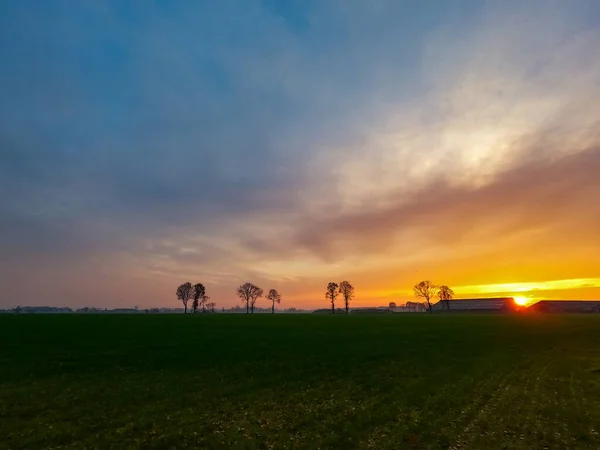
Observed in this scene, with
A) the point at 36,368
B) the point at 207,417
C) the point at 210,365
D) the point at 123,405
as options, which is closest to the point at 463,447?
the point at 207,417

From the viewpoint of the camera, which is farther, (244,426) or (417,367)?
(417,367)

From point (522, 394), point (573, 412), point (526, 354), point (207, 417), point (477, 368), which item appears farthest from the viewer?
point (526, 354)

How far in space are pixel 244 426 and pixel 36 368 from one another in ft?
82.6

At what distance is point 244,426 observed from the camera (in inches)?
731

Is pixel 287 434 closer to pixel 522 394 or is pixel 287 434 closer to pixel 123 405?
pixel 123 405

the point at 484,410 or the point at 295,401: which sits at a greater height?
the point at 295,401

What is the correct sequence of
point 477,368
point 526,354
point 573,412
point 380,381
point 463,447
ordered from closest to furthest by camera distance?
1. point 463,447
2. point 573,412
3. point 380,381
4. point 477,368
5. point 526,354

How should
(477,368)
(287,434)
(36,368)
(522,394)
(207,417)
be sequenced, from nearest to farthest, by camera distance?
1. (287,434)
2. (207,417)
3. (522,394)
4. (36,368)
5. (477,368)

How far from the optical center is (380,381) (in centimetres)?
2962

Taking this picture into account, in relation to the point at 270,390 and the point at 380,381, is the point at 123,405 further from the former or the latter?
the point at 380,381

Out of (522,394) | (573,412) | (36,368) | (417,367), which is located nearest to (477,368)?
(417,367)

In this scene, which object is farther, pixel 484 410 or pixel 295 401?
pixel 295 401

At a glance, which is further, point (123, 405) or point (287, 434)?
point (123, 405)

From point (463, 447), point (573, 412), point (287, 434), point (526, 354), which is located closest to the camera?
point (463, 447)
